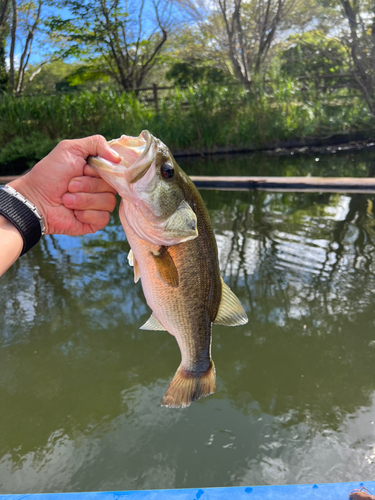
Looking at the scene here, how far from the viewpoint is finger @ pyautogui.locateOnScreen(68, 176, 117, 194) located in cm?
153

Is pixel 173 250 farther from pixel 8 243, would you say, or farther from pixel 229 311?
pixel 8 243

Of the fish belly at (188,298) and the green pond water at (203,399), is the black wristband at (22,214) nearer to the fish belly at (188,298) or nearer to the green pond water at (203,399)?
the fish belly at (188,298)

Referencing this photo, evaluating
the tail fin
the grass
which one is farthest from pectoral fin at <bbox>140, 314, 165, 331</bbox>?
the grass

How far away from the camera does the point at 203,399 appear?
9.14ft

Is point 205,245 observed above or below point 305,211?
above

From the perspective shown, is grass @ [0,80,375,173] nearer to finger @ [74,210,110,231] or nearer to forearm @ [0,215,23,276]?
finger @ [74,210,110,231]

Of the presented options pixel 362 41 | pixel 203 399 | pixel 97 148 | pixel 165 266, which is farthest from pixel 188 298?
pixel 362 41

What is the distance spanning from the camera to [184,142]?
1292 centimetres

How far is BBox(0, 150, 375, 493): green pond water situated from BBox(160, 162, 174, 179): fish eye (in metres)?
1.79

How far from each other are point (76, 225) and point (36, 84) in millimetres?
34767

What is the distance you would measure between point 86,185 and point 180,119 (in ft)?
38.6

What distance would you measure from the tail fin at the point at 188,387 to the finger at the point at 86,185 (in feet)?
2.43

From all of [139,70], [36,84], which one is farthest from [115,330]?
[36,84]

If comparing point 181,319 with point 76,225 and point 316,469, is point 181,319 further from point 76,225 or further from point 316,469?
point 316,469
